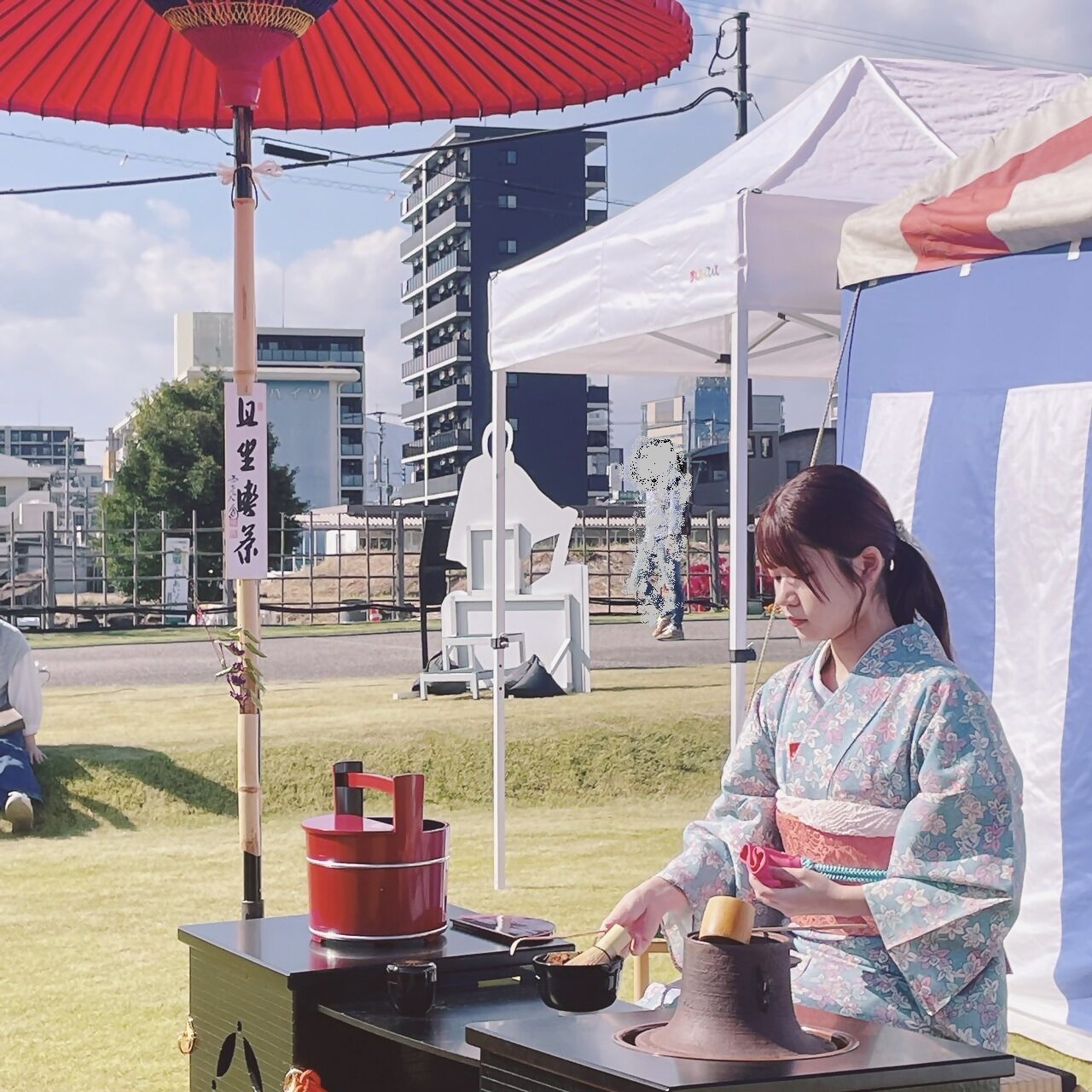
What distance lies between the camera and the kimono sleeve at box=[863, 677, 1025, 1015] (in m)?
2.03

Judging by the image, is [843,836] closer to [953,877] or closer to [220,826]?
[953,877]

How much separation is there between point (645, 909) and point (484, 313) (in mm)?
48302

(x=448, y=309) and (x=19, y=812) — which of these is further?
(x=448, y=309)

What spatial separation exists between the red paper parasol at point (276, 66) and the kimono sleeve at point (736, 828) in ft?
2.90

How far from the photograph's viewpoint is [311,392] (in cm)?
6297

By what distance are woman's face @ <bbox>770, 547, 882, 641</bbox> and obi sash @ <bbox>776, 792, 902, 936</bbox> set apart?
0.80 feet

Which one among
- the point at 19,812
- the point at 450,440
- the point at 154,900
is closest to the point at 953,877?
the point at 154,900

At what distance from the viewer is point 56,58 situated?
3.10 metres

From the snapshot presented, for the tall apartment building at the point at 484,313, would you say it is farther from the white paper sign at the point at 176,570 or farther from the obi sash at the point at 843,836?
the obi sash at the point at 843,836

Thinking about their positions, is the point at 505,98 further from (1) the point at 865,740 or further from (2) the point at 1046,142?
(1) the point at 865,740

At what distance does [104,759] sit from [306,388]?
56.2 meters

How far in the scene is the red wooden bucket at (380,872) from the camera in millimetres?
2180

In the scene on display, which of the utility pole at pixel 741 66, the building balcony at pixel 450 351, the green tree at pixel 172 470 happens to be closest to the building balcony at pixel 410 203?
the building balcony at pixel 450 351

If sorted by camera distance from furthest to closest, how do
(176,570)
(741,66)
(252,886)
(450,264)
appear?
(450,264) < (176,570) < (741,66) < (252,886)
